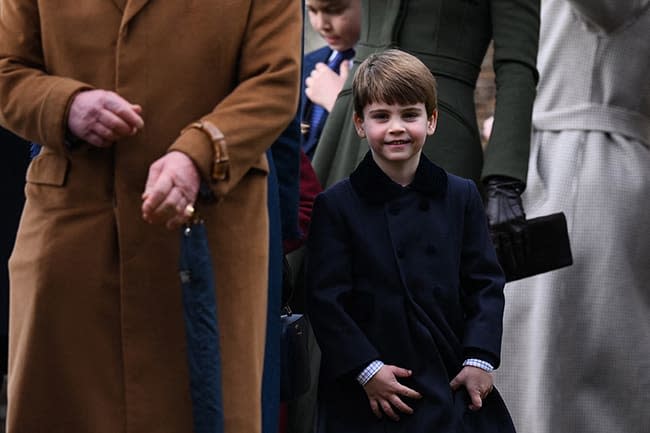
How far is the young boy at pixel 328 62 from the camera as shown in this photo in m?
5.01

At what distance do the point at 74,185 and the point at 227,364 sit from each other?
504 mm

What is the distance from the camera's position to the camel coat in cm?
321

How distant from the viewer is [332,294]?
363cm

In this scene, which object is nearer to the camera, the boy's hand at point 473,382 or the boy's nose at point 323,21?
the boy's hand at point 473,382

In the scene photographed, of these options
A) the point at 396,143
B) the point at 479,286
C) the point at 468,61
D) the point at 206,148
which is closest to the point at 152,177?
the point at 206,148

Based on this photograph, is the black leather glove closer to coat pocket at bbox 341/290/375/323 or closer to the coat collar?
the coat collar

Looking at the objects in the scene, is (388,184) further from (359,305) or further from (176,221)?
(176,221)

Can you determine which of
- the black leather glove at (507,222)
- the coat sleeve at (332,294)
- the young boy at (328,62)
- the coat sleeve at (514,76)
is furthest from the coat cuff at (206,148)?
the young boy at (328,62)

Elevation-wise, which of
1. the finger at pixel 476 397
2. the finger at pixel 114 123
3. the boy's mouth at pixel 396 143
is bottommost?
the finger at pixel 476 397

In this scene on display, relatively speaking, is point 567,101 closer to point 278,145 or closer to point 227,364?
point 278,145

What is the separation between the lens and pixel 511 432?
370 cm

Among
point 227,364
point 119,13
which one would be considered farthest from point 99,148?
point 227,364

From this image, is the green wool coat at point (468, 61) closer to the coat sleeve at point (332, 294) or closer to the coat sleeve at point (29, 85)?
the coat sleeve at point (332, 294)

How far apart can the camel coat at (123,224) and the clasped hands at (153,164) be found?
4cm
